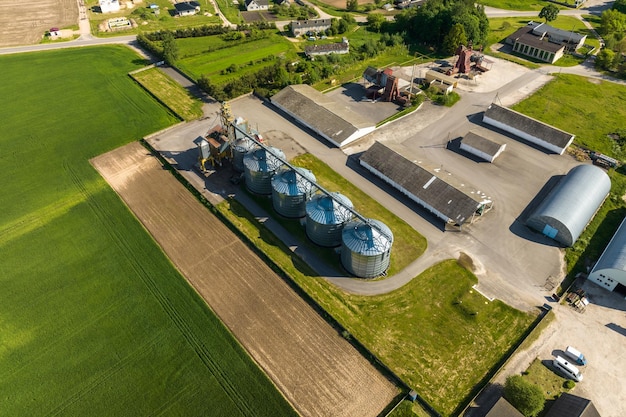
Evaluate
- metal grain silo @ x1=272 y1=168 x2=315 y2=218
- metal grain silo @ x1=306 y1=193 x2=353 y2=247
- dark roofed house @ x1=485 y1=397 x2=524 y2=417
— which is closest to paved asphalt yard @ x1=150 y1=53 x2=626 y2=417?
dark roofed house @ x1=485 y1=397 x2=524 y2=417

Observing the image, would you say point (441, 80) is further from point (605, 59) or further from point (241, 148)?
point (241, 148)

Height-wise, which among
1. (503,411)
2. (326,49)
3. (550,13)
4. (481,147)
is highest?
(550,13)

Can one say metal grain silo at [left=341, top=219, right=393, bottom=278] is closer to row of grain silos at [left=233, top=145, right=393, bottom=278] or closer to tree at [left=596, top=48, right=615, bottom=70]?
row of grain silos at [left=233, top=145, right=393, bottom=278]

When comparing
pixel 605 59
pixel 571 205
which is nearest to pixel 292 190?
pixel 571 205

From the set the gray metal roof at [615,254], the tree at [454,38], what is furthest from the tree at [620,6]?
the gray metal roof at [615,254]

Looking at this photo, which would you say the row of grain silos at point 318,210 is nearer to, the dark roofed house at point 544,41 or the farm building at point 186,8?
the dark roofed house at point 544,41
